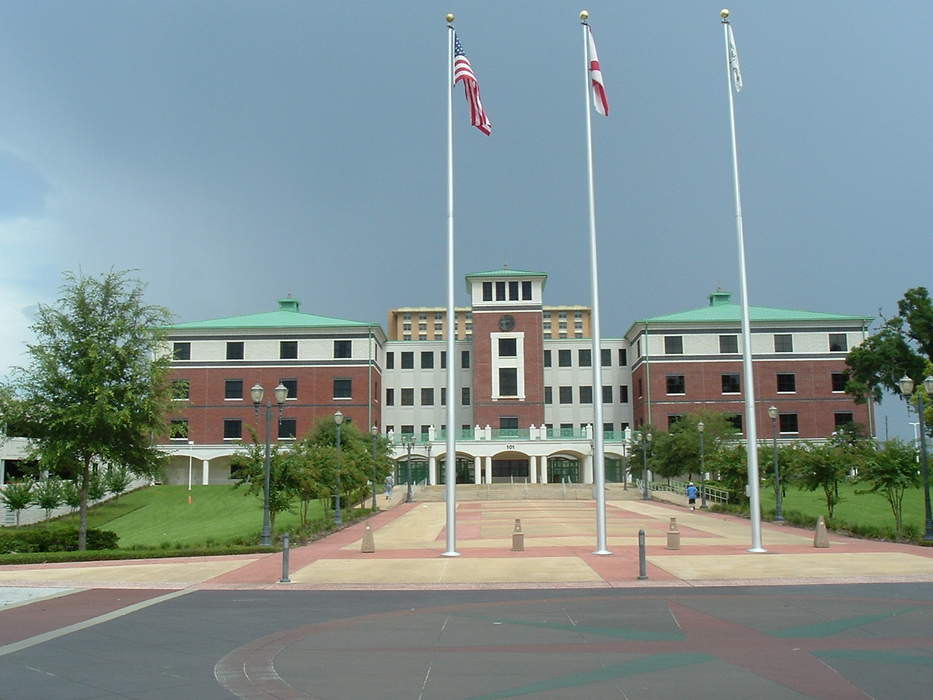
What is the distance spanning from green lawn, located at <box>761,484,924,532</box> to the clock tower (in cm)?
2908

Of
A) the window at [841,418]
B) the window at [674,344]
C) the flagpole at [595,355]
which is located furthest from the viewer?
the window at [674,344]

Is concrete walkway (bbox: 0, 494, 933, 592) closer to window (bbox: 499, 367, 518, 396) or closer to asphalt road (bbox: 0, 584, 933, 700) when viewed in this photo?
asphalt road (bbox: 0, 584, 933, 700)

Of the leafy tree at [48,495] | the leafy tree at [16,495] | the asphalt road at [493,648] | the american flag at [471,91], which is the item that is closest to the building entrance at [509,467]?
the leafy tree at [48,495]

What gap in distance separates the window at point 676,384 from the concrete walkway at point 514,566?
45.4m

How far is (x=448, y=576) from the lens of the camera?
17.7m

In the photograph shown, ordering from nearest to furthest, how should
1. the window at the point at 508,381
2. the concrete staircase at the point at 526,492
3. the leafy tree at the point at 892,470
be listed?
1. the leafy tree at the point at 892,470
2. the concrete staircase at the point at 526,492
3. the window at the point at 508,381

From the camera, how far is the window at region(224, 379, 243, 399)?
73.1 metres

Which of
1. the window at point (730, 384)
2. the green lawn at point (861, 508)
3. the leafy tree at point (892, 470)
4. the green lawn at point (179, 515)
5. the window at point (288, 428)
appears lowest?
the green lawn at point (179, 515)

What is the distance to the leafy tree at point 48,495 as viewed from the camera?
4791 centimetres

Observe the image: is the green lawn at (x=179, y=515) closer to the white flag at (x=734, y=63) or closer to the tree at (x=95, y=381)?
the tree at (x=95, y=381)

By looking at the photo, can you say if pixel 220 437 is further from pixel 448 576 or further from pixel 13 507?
pixel 448 576

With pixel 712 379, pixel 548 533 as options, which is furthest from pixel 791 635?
pixel 712 379

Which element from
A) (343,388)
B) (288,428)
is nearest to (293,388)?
(288,428)

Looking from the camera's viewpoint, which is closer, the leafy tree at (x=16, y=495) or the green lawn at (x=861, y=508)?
the green lawn at (x=861, y=508)
